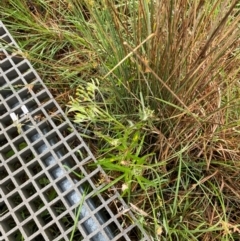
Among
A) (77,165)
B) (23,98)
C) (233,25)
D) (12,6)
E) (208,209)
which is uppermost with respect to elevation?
(233,25)

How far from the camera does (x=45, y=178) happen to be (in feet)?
4.59

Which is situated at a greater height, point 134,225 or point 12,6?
point 12,6

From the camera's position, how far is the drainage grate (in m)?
1.29

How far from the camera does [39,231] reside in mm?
1290

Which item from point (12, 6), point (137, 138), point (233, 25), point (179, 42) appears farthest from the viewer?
point (12, 6)

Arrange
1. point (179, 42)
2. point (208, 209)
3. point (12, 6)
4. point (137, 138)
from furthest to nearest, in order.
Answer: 1. point (12, 6)
2. point (208, 209)
3. point (137, 138)
4. point (179, 42)

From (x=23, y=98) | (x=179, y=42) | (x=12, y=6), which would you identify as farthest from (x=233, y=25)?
(x=12, y=6)

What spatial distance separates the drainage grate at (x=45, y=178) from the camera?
1295mm

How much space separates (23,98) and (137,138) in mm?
460

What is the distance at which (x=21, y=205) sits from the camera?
4.35ft

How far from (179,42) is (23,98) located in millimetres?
611

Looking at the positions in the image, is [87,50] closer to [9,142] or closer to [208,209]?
[9,142]

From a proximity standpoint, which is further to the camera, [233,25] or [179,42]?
[179,42]

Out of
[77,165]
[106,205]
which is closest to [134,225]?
[106,205]
